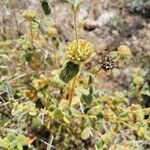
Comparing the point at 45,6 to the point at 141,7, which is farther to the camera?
the point at 141,7

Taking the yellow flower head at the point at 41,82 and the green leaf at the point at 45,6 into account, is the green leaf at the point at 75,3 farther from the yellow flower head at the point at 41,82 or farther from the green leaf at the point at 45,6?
the yellow flower head at the point at 41,82

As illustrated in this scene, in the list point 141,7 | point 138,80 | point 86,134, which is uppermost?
point 141,7

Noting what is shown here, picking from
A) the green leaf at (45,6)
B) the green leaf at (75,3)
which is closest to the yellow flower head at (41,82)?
the green leaf at (45,6)

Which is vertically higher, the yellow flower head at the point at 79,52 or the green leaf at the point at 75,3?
the green leaf at the point at 75,3

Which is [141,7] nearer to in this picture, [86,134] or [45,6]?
[45,6]

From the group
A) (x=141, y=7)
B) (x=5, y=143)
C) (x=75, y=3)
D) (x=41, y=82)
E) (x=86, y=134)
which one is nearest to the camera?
(x=75, y=3)

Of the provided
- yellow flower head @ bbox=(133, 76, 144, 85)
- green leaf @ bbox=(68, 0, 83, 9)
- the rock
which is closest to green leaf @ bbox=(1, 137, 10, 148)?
green leaf @ bbox=(68, 0, 83, 9)

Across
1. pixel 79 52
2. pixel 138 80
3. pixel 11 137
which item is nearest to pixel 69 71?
pixel 79 52

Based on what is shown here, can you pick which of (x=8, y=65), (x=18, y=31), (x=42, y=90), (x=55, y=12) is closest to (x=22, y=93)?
(x=42, y=90)

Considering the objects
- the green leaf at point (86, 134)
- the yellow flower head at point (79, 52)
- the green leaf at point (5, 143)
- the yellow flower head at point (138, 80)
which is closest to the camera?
the yellow flower head at point (79, 52)
